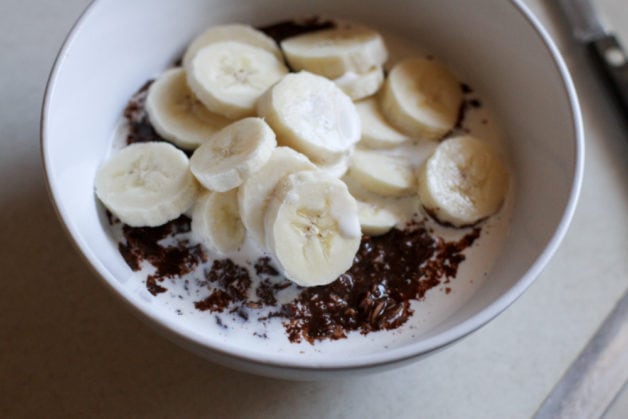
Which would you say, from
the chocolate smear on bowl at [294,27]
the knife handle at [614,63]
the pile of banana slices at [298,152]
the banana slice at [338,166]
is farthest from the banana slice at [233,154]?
the knife handle at [614,63]

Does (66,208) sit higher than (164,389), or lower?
higher

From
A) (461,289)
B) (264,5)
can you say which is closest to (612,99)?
(461,289)

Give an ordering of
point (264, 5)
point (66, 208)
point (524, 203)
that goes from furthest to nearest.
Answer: point (264, 5)
point (524, 203)
point (66, 208)

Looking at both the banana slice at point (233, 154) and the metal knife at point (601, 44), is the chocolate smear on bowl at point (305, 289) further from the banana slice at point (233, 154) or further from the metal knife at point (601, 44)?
the metal knife at point (601, 44)

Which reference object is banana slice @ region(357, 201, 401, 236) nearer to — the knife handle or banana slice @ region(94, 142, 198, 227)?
banana slice @ region(94, 142, 198, 227)

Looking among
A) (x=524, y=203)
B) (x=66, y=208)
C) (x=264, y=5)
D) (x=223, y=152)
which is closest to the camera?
(x=66, y=208)

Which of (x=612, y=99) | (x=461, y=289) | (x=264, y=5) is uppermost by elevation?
(x=264, y=5)

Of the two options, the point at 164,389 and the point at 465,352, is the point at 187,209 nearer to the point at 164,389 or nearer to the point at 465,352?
the point at 164,389
